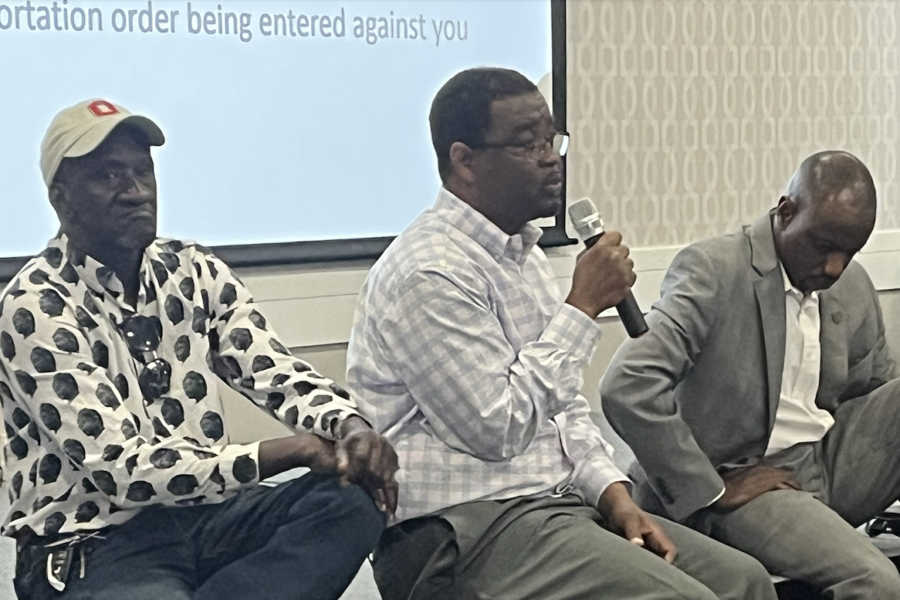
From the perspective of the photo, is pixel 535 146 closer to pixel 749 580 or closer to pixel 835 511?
pixel 749 580

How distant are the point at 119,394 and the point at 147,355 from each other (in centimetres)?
9

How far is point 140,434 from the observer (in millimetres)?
1747

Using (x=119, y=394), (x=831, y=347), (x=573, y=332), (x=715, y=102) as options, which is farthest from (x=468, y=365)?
(x=715, y=102)

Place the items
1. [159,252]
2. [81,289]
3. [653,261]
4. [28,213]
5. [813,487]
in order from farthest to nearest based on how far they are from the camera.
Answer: [653,261]
[28,213]
[813,487]
[159,252]
[81,289]

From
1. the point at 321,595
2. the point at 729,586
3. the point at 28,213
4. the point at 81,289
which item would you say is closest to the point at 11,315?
the point at 81,289

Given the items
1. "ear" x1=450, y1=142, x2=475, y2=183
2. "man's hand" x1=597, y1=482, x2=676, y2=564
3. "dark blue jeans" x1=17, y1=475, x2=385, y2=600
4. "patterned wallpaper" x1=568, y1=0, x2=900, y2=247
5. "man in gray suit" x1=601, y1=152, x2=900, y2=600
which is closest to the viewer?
"dark blue jeans" x1=17, y1=475, x2=385, y2=600

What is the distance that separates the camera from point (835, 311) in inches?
92.4

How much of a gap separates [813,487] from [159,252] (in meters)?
1.34

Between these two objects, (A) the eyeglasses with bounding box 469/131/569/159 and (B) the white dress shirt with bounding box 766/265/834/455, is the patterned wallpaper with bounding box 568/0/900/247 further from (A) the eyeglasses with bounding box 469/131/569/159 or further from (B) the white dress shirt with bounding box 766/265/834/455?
(A) the eyeglasses with bounding box 469/131/569/159

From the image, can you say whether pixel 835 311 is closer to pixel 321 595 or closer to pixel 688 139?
pixel 321 595

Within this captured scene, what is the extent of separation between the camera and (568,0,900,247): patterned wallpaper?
4.41 meters

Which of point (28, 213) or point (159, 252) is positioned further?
point (28, 213)

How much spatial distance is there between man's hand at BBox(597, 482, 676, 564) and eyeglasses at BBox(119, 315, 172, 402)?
2.43ft

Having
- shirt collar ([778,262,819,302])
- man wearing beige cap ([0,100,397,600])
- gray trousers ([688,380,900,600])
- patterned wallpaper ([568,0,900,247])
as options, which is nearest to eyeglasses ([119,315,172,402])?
man wearing beige cap ([0,100,397,600])
